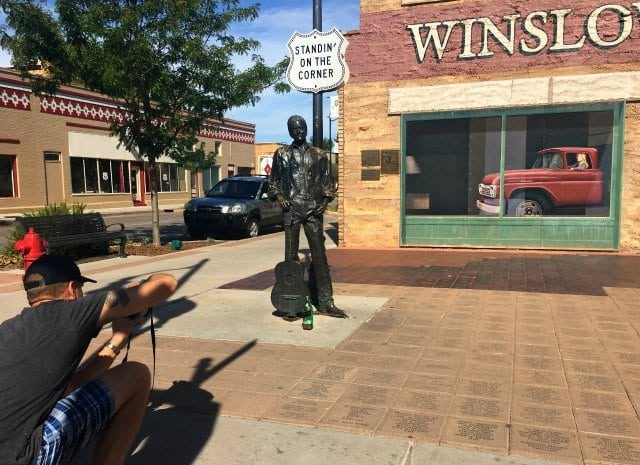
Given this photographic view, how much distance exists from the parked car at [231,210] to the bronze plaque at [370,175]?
11.0 feet

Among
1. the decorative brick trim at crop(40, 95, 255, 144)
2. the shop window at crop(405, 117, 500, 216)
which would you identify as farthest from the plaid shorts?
the decorative brick trim at crop(40, 95, 255, 144)

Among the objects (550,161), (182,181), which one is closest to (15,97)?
(182,181)

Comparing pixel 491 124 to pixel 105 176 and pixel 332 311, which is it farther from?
pixel 105 176

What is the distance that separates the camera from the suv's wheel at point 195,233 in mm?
15352

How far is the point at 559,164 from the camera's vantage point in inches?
439

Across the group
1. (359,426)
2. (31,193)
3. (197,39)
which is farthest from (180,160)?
(31,193)

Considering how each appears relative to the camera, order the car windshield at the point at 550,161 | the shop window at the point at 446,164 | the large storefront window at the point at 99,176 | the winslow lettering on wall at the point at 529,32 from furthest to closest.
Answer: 1. the large storefront window at the point at 99,176
2. the shop window at the point at 446,164
3. the car windshield at the point at 550,161
4. the winslow lettering on wall at the point at 529,32

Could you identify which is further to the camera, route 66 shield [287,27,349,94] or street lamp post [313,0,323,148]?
route 66 shield [287,27,349,94]

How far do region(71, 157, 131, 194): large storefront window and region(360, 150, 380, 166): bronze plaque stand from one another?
74.7ft

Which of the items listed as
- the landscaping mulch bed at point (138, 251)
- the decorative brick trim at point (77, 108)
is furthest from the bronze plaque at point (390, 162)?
the decorative brick trim at point (77, 108)

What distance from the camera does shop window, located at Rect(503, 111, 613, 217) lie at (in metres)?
10.8

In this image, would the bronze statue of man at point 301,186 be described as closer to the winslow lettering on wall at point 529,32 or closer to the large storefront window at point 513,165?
the large storefront window at point 513,165

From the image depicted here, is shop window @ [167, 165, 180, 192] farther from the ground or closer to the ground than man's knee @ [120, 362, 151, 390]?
farther from the ground

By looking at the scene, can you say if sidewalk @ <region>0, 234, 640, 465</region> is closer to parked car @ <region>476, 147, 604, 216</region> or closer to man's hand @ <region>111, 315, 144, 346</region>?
man's hand @ <region>111, 315, 144, 346</region>
